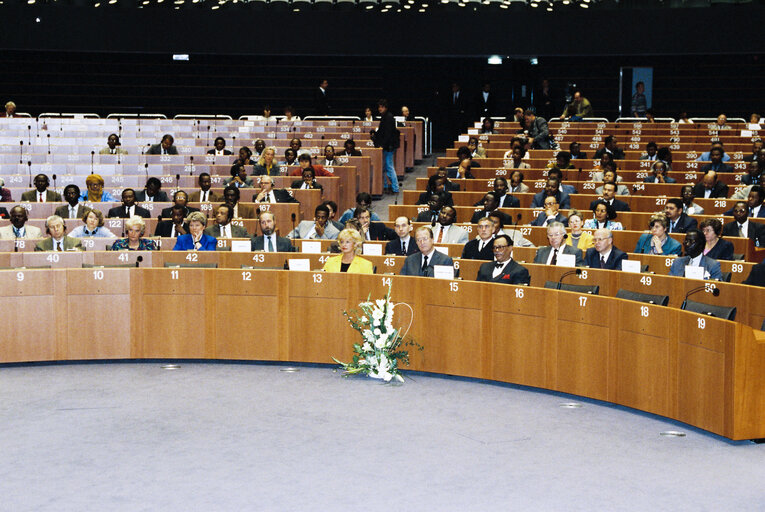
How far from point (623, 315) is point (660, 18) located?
14768 mm

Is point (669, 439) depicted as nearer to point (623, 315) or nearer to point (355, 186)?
point (623, 315)

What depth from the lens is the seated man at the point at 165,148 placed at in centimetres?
1629

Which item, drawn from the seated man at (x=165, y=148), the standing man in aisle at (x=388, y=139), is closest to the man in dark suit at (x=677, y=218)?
the standing man in aisle at (x=388, y=139)

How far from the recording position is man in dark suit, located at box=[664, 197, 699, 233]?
35.1ft

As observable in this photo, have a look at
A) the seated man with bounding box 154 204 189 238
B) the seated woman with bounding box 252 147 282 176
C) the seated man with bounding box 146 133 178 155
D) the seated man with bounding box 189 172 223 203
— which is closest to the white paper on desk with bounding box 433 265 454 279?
the seated man with bounding box 154 204 189 238

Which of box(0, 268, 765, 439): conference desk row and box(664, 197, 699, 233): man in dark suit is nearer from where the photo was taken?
box(0, 268, 765, 439): conference desk row

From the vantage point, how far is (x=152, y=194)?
12867 millimetres

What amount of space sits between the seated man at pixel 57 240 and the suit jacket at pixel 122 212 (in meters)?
1.66

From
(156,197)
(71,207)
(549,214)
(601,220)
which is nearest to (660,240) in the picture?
(601,220)

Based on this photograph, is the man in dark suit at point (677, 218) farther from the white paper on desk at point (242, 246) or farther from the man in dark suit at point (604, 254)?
the white paper on desk at point (242, 246)

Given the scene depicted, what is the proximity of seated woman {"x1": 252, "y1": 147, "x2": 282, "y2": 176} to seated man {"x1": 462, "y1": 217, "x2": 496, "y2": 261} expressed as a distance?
16.6 ft

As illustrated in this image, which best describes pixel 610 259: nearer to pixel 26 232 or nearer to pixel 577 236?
pixel 577 236

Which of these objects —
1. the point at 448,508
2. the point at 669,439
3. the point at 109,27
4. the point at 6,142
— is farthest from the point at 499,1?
the point at 448,508

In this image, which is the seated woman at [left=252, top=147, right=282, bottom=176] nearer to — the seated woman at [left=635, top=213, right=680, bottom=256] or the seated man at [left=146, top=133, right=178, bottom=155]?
the seated man at [left=146, top=133, right=178, bottom=155]
